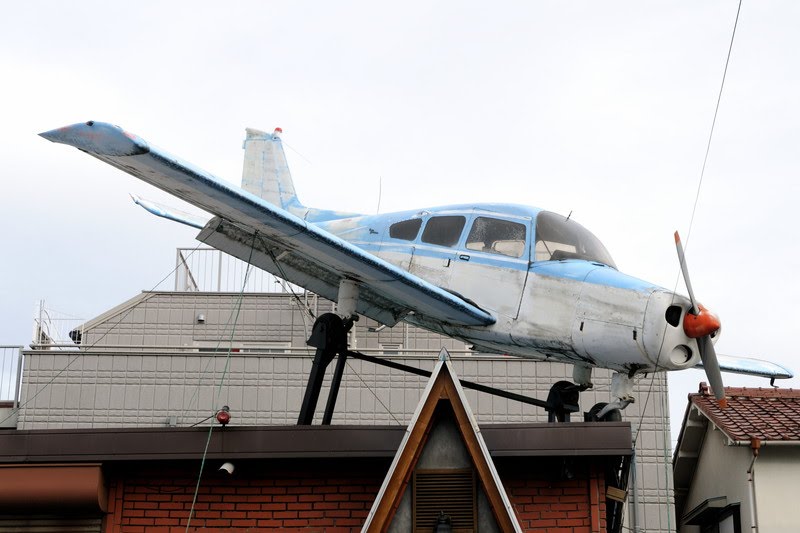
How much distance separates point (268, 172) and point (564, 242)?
24.4 ft

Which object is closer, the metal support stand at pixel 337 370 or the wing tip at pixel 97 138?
the wing tip at pixel 97 138

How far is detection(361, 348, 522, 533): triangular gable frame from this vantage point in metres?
14.1

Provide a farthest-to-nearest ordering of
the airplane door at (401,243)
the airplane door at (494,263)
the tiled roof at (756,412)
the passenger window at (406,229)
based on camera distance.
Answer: the tiled roof at (756,412) < the passenger window at (406,229) < the airplane door at (401,243) < the airplane door at (494,263)

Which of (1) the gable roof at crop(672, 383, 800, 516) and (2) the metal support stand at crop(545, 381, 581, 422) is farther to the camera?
(1) the gable roof at crop(672, 383, 800, 516)

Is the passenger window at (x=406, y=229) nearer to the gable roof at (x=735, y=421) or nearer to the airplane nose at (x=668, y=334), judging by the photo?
the airplane nose at (x=668, y=334)

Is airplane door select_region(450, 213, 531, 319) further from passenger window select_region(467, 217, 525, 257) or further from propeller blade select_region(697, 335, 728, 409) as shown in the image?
propeller blade select_region(697, 335, 728, 409)

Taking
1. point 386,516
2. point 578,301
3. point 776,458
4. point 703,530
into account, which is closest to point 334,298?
point 578,301

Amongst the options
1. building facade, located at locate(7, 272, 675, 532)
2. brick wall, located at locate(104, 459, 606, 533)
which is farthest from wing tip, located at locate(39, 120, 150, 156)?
building facade, located at locate(7, 272, 675, 532)

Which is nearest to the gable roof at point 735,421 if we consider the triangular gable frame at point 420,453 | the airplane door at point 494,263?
the airplane door at point 494,263

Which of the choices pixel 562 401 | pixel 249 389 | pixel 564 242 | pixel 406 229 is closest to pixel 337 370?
pixel 406 229

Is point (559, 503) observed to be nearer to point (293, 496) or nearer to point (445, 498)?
point (445, 498)

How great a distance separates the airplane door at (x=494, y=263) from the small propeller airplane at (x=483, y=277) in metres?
0.02

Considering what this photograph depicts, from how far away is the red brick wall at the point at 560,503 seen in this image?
1552 cm

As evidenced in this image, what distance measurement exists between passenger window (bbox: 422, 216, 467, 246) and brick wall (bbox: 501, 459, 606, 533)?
14.0ft
